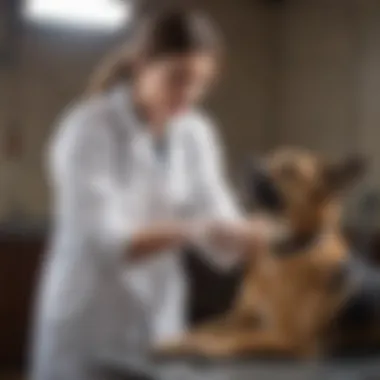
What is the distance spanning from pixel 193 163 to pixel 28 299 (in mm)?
246

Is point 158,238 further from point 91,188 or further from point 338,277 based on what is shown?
point 338,277

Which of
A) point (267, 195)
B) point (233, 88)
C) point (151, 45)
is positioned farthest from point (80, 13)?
point (267, 195)

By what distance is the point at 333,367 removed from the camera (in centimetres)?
129

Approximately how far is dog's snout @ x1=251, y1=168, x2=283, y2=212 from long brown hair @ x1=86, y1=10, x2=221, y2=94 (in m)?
0.17

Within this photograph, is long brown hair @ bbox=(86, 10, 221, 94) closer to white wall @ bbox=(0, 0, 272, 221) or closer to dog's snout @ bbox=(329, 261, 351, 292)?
white wall @ bbox=(0, 0, 272, 221)

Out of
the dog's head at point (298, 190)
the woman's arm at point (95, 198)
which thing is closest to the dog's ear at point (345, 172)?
the dog's head at point (298, 190)

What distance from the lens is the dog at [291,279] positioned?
1.28 meters

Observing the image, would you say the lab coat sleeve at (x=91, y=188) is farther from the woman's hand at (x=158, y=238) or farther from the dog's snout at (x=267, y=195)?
the dog's snout at (x=267, y=195)

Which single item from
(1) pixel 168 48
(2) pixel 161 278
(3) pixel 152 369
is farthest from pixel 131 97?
(3) pixel 152 369

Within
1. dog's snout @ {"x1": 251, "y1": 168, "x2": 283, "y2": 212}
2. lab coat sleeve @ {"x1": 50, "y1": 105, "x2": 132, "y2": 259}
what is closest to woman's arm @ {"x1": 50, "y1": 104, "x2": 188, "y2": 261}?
lab coat sleeve @ {"x1": 50, "y1": 105, "x2": 132, "y2": 259}

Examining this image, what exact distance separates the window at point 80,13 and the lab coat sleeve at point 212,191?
0.16m

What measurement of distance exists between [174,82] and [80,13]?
0.14 m

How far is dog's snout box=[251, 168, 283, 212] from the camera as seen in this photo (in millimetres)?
1273

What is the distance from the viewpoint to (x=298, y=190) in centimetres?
127
